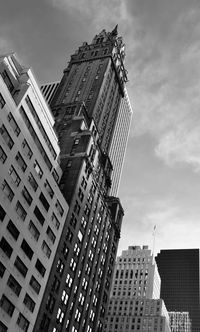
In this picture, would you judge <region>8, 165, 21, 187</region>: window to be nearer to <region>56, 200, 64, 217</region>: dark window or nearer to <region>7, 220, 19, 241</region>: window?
<region>7, 220, 19, 241</region>: window

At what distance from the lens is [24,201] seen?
72188 mm

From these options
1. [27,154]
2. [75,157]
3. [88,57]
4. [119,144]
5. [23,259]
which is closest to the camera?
[23,259]

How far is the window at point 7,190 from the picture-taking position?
6688 cm

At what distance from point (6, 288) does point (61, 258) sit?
69.3 feet

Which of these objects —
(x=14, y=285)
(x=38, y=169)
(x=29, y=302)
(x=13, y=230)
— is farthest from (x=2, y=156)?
(x=29, y=302)

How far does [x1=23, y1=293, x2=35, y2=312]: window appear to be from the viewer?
231 feet

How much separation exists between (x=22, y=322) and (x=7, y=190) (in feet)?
69.3

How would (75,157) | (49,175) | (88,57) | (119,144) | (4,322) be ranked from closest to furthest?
(4,322) < (49,175) < (75,157) < (88,57) < (119,144)

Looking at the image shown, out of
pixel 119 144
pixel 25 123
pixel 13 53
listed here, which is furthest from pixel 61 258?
pixel 119 144

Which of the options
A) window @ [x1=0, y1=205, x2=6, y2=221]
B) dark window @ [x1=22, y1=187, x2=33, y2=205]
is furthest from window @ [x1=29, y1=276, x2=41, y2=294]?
window @ [x1=0, y1=205, x2=6, y2=221]

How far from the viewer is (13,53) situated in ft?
274

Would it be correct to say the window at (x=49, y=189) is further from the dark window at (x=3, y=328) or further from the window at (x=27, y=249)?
the dark window at (x=3, y=328)

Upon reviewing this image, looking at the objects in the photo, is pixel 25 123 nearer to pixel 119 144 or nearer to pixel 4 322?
pixel 4 322

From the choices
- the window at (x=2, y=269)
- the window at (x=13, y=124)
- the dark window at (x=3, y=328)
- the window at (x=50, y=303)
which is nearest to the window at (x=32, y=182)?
the window at (x=13, y=124)
